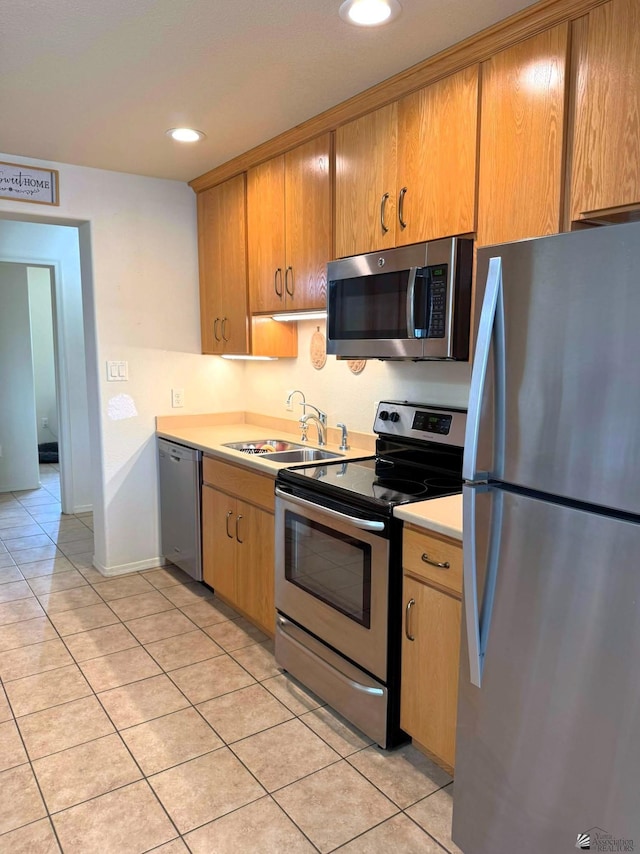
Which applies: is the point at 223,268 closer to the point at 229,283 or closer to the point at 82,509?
the point at 229,283

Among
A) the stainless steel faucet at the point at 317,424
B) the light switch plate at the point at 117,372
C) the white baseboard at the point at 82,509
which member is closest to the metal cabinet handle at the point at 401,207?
the stainless steel faucet at the point at 317,424

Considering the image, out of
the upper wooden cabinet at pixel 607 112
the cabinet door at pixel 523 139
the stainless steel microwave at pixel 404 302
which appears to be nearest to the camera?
the upper wooden cabinet at pixel 607 112

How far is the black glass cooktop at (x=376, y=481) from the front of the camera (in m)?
2.14

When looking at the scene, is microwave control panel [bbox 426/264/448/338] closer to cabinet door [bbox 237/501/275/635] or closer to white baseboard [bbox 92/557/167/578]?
Result: cabinet door [bbox 237/501/275/635]

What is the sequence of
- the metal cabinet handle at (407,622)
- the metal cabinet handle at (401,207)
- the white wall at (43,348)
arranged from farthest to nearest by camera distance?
the white wall at (43,348) → the metal cabinet handle at (401,207) → the metal cabinet handle at (407,622)

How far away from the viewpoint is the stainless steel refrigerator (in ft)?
3.89

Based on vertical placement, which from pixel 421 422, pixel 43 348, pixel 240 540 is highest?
pixel 43 348

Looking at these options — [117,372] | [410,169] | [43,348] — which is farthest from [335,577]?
[43,348]

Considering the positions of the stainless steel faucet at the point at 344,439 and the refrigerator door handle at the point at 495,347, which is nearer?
the refrigerator door handle at the point at 495,347

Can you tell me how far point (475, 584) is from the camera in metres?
1.49

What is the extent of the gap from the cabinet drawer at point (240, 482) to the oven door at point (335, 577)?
0.16 meters

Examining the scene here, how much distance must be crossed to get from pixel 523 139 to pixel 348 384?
1.52m

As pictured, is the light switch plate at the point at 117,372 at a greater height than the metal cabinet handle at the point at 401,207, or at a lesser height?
lesser

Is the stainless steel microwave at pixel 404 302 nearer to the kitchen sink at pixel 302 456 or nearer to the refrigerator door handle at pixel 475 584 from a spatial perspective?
the kitchen sink at pixel 302 456
